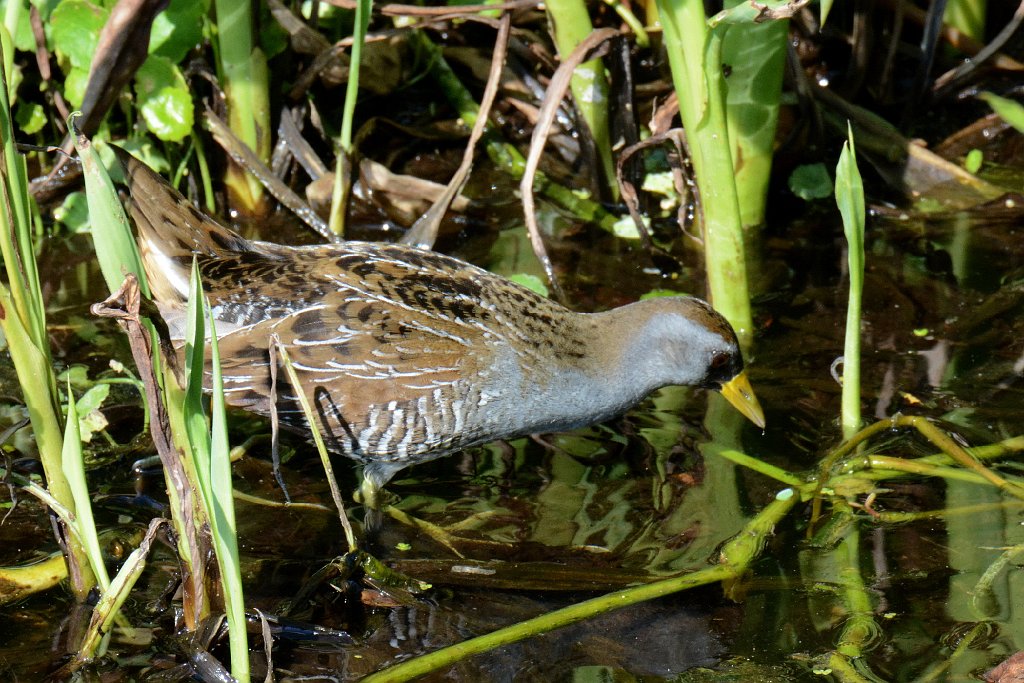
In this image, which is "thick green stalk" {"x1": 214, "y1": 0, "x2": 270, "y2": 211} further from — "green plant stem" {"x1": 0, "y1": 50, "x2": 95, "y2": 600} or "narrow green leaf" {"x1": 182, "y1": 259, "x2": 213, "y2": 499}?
"narrow green leaf" {"x1": 182, "y1": 259, "x2": 213, "y2": 499}

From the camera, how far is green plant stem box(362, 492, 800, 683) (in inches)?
92.1

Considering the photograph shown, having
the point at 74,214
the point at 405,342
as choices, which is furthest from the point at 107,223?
the point at 74,214

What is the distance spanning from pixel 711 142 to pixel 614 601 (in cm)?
132

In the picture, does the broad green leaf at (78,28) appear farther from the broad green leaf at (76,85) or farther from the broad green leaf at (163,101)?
the broad green leaf at (163,101)

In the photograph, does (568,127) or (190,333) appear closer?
(190,333)

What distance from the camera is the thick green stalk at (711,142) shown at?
3.05 meters

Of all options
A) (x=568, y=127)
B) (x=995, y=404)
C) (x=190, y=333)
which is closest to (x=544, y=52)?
(x=568, y=127)

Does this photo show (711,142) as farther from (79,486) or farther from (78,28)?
(78,28)

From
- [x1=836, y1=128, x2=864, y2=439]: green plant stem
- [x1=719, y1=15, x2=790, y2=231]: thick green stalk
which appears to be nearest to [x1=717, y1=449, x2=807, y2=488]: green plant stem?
[x1=836, y1=128, x2=864, y2=439]: green plant stem

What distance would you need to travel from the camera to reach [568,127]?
4754 millimetres

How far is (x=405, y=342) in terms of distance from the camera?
9.55ft

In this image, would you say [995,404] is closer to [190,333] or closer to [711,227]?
[711,227]

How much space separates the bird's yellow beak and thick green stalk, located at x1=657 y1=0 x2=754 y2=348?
391 mm

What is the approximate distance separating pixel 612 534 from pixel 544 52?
232 cm
